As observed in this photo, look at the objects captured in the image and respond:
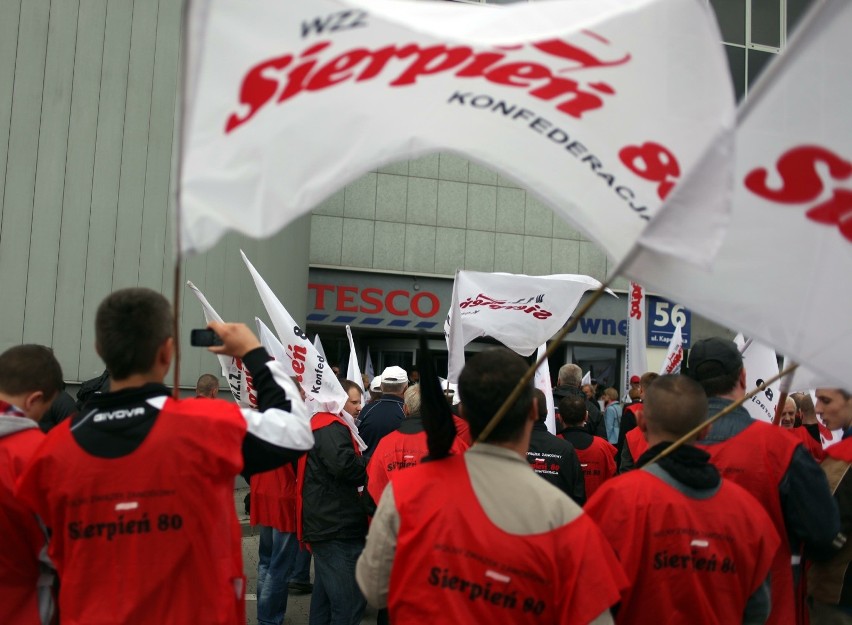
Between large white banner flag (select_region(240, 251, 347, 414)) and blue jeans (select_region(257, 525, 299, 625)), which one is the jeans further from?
large white banner flag (select_region(240, 251, 347, 414))

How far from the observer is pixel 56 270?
38.6ft

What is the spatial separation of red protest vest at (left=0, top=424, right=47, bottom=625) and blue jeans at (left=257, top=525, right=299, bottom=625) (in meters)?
4.13

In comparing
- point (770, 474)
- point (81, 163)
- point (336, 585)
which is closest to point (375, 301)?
point (81, 163)

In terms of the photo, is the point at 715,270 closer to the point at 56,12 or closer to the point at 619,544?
the point at 619,544

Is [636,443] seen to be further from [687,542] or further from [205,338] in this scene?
[205,338]

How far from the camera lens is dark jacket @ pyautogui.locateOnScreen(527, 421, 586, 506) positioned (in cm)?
630

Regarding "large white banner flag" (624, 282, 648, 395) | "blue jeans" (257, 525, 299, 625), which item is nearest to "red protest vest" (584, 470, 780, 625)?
"blue jeans" (257, 525, 299, 625)

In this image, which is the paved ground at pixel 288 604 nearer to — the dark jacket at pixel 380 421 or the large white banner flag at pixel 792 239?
the dark jacket at pixel 380 421

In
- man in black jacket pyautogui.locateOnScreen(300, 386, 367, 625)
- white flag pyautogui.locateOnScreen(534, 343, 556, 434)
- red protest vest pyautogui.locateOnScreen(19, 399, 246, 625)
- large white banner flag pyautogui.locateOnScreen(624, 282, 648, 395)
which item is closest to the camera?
red protest vest pyautogui.locateOnScreen(19, 399, 246, 625)

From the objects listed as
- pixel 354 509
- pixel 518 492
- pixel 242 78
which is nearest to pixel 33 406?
pixel 242 78

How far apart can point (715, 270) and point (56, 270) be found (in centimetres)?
1051

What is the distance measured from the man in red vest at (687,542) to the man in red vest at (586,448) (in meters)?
3.94

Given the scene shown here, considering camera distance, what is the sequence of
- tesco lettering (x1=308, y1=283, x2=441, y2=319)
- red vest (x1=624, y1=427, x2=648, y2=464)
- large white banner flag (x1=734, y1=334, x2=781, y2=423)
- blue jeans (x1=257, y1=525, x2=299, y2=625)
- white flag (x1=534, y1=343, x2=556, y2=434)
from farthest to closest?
tesco lettering (x1=308, y1=283, x2=441, y2=319) < white flag (x1=534, y1=343, x2=556, y2=434) < large white banner flag (x1=734, y1=334, x2=781, y2=423) < blue jeans (x1=257, y1=525, x2=299, y2=625) < red vest (x1=624, y1=427, x2=648, y2=464)

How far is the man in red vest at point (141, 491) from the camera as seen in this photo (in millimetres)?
2877
